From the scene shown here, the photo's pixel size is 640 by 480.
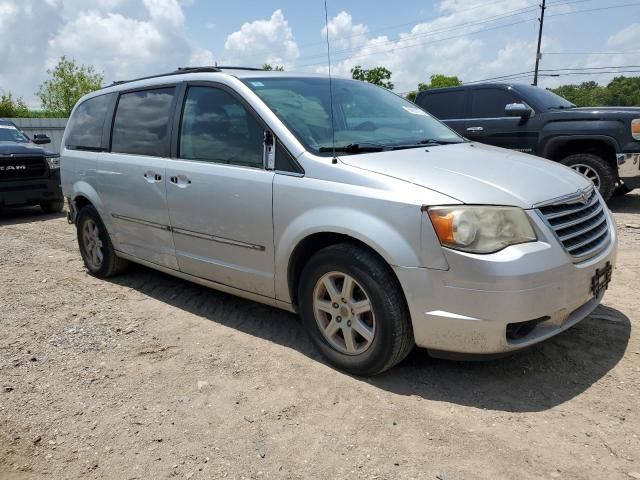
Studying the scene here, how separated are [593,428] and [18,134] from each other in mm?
11112

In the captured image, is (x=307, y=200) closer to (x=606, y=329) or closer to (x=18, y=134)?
(x=606, y=329)

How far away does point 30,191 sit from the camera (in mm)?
9438

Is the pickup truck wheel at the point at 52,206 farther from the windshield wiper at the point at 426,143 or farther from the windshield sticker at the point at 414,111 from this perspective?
the windshield wiper at the point at 426,143

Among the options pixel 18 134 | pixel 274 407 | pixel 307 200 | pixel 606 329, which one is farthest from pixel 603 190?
pixel 18 134

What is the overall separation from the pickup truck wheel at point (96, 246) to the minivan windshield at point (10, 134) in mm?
5858

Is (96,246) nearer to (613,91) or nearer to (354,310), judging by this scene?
(354,310)

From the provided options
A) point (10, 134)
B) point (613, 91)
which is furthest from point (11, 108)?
point (613, 91)

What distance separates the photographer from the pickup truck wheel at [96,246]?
5.27 m

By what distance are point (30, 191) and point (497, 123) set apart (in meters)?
7.81

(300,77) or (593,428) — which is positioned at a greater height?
(300,77)

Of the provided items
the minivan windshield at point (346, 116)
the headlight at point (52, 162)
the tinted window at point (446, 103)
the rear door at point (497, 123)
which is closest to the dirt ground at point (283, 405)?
the minivan windshield at point (346, 116)

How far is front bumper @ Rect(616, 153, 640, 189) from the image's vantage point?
752 centimetres

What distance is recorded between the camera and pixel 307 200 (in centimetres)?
323

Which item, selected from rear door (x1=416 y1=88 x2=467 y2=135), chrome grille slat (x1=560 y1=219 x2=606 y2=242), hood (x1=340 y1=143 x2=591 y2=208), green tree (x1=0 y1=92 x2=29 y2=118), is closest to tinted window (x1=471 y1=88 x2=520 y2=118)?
rear door (x1=416 y1=88 x2=467 y2=135)
